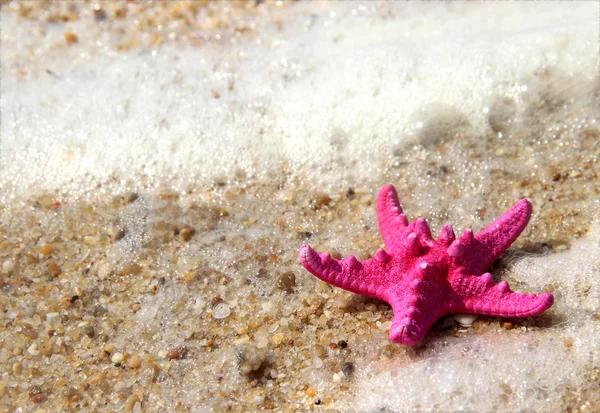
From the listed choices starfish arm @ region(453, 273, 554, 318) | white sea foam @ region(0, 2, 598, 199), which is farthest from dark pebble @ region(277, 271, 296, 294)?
starfish arm @ region(453, 273, 554, 318)

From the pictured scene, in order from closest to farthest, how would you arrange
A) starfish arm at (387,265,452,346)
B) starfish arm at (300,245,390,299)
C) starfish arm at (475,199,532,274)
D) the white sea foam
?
starfish arm at (387,265,452,346) < starfish arm at (300,245,390,299) < starfish arm at (475,199,532,274) < the white sea foam

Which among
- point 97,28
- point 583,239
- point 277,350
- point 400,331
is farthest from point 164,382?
point 97,28

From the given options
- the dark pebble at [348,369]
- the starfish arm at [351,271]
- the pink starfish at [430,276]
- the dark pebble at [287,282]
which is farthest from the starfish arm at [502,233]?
the dark pebble at [287,282]

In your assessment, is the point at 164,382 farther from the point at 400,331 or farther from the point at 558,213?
the point at 558,213

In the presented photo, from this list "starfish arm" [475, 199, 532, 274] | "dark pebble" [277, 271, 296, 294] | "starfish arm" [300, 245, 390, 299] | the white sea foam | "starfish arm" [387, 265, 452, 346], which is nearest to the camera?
"starfish arm" [387, 265, 452, 346]

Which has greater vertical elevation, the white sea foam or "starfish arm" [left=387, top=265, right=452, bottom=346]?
the white sea foam

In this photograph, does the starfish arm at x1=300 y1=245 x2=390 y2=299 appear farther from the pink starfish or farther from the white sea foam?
the white sea foam

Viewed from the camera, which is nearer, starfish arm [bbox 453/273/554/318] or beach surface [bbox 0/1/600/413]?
starfish arm [bbox 453/273/554/318]
